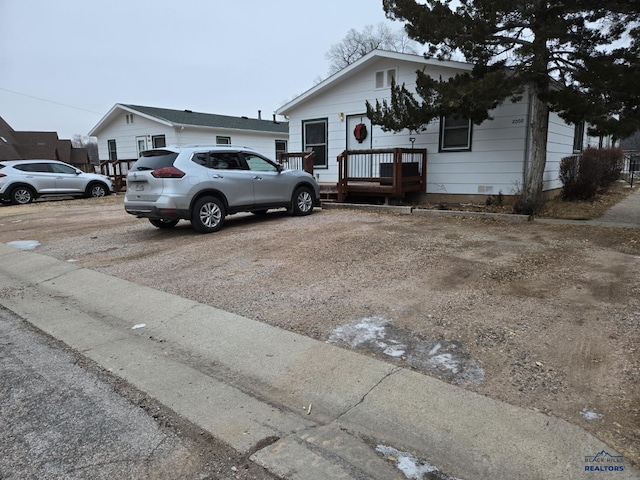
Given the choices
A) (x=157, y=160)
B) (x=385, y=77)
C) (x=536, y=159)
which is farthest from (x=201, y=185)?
(x=536, y=159)

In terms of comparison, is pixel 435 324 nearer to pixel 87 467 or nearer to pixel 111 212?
pixel 87 467

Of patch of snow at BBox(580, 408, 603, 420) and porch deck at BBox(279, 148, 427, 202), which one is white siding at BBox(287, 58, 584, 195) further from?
patch of snow at BBox(580, 408, 603, 420)

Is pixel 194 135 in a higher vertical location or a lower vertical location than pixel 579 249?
higher

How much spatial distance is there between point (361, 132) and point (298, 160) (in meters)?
2.05

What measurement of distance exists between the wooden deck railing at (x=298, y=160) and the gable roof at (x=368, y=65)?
2044 mm

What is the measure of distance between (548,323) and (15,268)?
24.8ft

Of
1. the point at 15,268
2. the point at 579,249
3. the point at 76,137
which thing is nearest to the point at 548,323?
the point at 579,249

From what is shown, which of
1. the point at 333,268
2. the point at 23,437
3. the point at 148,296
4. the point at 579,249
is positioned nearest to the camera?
the point at 23,437

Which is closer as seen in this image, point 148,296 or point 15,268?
point 148,296

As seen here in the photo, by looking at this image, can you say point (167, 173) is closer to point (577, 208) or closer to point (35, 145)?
point (577, 208)

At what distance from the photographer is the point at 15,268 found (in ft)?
23.7

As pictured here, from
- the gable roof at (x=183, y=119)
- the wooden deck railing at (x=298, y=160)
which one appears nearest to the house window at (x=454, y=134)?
the wooden deck railing at (x=298, y=160)

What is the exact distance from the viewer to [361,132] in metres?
13.3

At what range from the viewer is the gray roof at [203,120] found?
2226 cm
